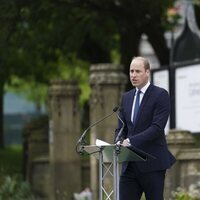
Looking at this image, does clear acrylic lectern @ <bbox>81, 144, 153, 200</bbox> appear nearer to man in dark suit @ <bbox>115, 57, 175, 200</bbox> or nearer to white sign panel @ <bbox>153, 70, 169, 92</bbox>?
man in dark suit @ <bbox>115, 57, 175, 200</bbox>

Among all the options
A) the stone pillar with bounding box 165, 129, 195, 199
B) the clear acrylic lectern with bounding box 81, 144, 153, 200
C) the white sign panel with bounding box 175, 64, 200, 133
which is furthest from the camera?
the white sign panel with bounding box 175, 64, 200, 133

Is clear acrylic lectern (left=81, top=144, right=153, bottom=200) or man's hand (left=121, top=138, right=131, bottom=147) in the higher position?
man's hand (left=121, top=138, right=131, bottom=147)

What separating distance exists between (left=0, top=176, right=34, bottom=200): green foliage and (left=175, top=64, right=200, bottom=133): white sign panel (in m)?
2.78

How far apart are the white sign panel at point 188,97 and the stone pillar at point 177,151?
1056 millimetres

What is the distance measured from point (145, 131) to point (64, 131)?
32.6ft

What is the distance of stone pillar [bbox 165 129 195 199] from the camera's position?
47.1 ft

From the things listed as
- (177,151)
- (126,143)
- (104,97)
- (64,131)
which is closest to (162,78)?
(104,97)

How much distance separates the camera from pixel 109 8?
893 inches

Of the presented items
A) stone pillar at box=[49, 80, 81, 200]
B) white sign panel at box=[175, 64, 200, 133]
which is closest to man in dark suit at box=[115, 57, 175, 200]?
white sign panel at box=[175, 64, 200, 133]

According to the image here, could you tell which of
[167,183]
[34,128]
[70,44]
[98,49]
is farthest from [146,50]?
[167,183]

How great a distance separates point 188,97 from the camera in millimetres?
16266

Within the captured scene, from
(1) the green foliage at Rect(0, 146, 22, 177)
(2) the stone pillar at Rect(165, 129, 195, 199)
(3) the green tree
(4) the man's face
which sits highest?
(3) the green tree

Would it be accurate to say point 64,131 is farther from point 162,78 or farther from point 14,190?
point 162,78

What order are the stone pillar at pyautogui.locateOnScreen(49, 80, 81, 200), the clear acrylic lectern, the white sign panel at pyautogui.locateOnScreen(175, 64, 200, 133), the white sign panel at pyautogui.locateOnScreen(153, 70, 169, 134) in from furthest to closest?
the stone pillar at pyautogui.locateOnScreen(49, 80, 81, 200)
the white sign panel at pyautogui.locateOnScreen(153, 70, 169, 134)
the white sign panel at pyautogui.locateOnScreen(175, 64, 200, 133)
the clear acrylic lectern
